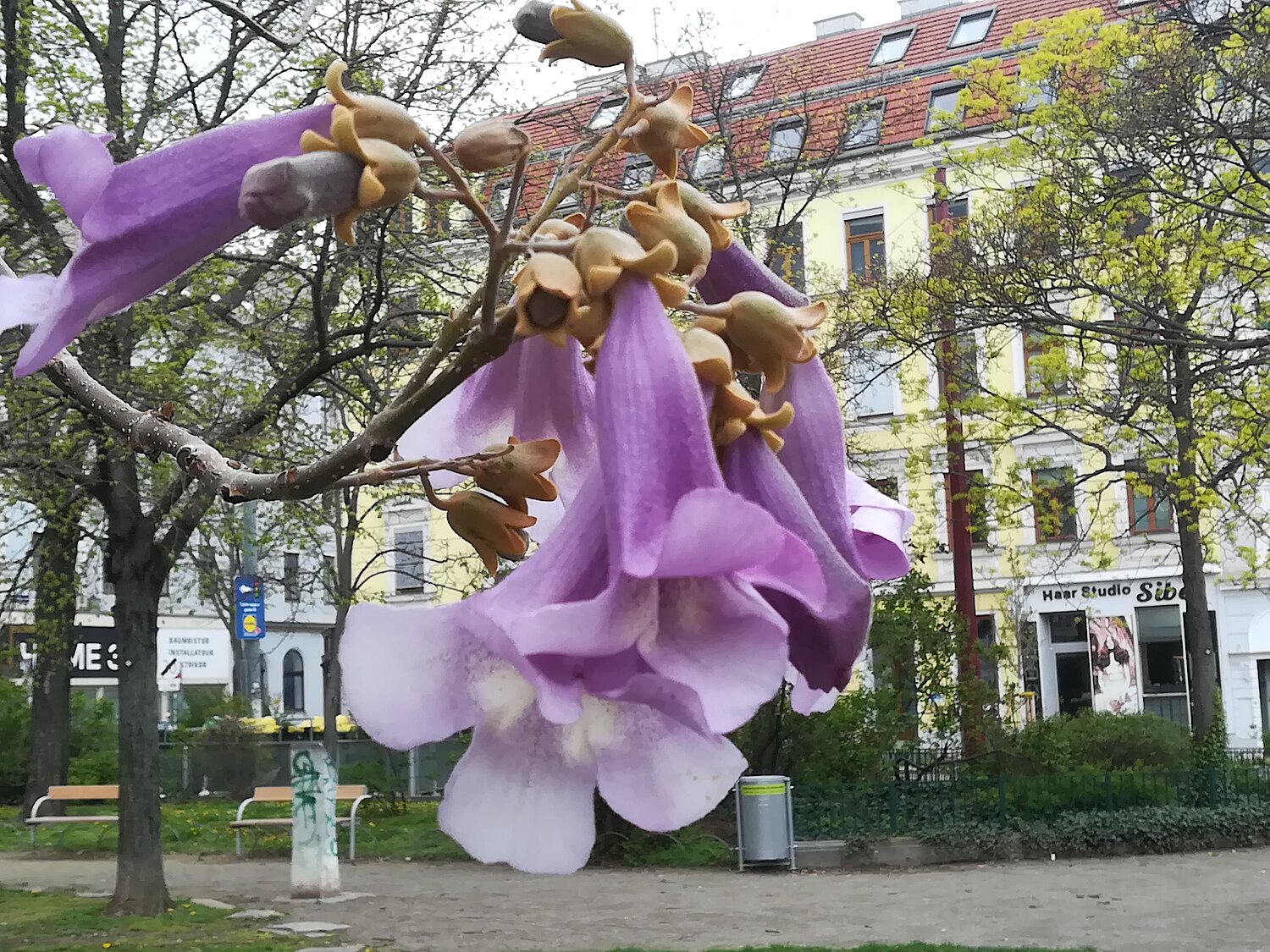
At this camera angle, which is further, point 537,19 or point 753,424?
point 537,19

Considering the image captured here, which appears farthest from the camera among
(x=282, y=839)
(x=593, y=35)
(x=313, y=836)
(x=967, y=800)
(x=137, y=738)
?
(x=282, y=839)

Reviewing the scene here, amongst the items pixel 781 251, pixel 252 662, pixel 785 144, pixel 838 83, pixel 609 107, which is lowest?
pixel 252 662

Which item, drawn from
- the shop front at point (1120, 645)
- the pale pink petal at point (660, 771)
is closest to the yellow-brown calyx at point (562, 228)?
the pale pink petal at point (660, 771)

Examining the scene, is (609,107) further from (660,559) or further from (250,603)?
(250,603)

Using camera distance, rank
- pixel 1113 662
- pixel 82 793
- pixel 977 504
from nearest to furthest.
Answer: pixel 977 504 → pixel 82 793 → pixel 1113 662

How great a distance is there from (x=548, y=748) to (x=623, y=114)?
52cm

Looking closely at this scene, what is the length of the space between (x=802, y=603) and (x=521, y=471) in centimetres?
34

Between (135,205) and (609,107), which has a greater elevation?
(609,107)

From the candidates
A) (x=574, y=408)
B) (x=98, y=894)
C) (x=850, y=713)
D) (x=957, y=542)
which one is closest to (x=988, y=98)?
(x=957, y=542)

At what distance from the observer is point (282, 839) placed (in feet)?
64.5

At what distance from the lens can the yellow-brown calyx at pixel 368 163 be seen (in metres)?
1.01

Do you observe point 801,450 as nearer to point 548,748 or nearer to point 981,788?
point 548,748

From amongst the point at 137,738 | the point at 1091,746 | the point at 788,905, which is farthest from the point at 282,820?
the point at 1091,746

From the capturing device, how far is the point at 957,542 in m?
18.3
